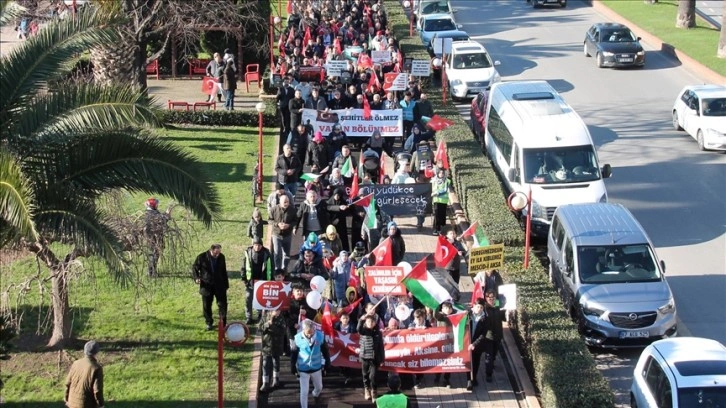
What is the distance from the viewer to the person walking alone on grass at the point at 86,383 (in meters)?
12.6

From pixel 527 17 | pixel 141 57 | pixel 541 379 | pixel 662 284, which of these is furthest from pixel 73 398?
pixel 527 17

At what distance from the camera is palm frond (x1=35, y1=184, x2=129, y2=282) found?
12422 mm

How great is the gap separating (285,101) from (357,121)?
3117 mm

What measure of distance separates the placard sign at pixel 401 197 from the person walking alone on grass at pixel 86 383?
9.14 metres

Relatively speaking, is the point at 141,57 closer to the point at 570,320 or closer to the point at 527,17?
the point at 570,320

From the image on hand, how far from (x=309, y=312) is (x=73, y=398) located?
3.82 meters

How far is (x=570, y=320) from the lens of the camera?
16109mm

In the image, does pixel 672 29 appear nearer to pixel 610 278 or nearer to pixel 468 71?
pixel 468 71

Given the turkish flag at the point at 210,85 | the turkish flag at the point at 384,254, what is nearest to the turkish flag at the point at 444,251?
the turkish flag at the point at 384,254

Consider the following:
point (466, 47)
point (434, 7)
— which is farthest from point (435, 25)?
point (466, 47)

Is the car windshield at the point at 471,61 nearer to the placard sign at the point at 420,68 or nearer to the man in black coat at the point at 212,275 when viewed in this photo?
the placard sign at the point at 420,68

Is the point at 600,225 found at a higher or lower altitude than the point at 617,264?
higher

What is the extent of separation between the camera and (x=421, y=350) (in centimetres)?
1517

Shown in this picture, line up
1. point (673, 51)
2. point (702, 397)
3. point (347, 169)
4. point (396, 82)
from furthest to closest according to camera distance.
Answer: point (673, 51) → point (396, 82) → point (347, 169) → point (702, 397)
